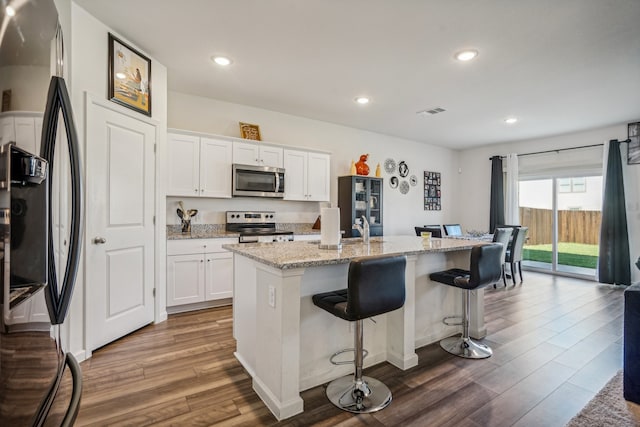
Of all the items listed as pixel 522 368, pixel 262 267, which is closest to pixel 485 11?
pixel 262 267

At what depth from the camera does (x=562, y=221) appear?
19.1ft

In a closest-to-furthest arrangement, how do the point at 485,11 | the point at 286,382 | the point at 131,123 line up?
the point at 286,382 < the point at 485,11 < the point at 131,123

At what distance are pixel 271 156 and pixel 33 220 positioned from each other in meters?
3.79

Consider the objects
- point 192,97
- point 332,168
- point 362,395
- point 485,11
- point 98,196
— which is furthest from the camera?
point 332,168

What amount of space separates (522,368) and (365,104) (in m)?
3.44

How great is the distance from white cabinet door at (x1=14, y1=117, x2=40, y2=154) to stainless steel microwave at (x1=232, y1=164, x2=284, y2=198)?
3.41m

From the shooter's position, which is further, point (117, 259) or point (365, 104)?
point (365, 104)

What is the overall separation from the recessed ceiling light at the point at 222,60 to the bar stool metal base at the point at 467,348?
336 cm

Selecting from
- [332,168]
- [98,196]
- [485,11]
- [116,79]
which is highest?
[485,11]

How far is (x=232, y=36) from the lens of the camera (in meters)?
2.65

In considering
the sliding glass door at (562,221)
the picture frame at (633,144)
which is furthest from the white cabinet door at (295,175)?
the picture frame at (633,144)

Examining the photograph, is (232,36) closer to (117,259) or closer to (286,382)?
(117,259)

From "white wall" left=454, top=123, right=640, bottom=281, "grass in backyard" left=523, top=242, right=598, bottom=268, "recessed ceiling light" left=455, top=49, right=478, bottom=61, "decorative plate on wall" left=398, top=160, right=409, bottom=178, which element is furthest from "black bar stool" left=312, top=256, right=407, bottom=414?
"grass in backyard" left=523, top=242, right=598, bottom=268

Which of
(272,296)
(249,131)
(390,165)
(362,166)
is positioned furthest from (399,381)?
(390,165)
